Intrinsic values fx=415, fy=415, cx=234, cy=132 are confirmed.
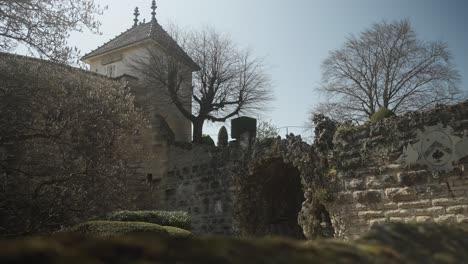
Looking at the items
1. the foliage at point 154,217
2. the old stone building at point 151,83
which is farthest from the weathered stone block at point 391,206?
the old stone building at point 151,83

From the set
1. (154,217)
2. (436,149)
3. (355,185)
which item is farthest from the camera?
(154,217)

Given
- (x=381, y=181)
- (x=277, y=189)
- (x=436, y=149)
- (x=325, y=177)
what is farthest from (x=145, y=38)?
(x=436, y=149)

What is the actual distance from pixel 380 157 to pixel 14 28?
867cm

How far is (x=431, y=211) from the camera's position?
800cm

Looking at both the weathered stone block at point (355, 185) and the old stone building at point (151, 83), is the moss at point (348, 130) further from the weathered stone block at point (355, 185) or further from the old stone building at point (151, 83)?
the old stone building at point (151, 83)

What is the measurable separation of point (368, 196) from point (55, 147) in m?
7.39

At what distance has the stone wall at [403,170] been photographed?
25.6 feet

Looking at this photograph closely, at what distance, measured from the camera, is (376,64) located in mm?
26109

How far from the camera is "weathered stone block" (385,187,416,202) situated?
328 inches

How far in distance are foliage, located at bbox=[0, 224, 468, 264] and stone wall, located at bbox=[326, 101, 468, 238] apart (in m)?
6.05

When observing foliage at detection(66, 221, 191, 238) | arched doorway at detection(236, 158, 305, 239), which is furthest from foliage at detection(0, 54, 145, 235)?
arched doorway at detection(236, 158, 305, 239)

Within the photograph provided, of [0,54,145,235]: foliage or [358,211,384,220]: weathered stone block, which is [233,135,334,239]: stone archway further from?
[0,54,145,235]: foliage

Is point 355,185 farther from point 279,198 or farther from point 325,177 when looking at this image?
point 279,198

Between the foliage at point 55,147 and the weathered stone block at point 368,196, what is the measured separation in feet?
19.5
